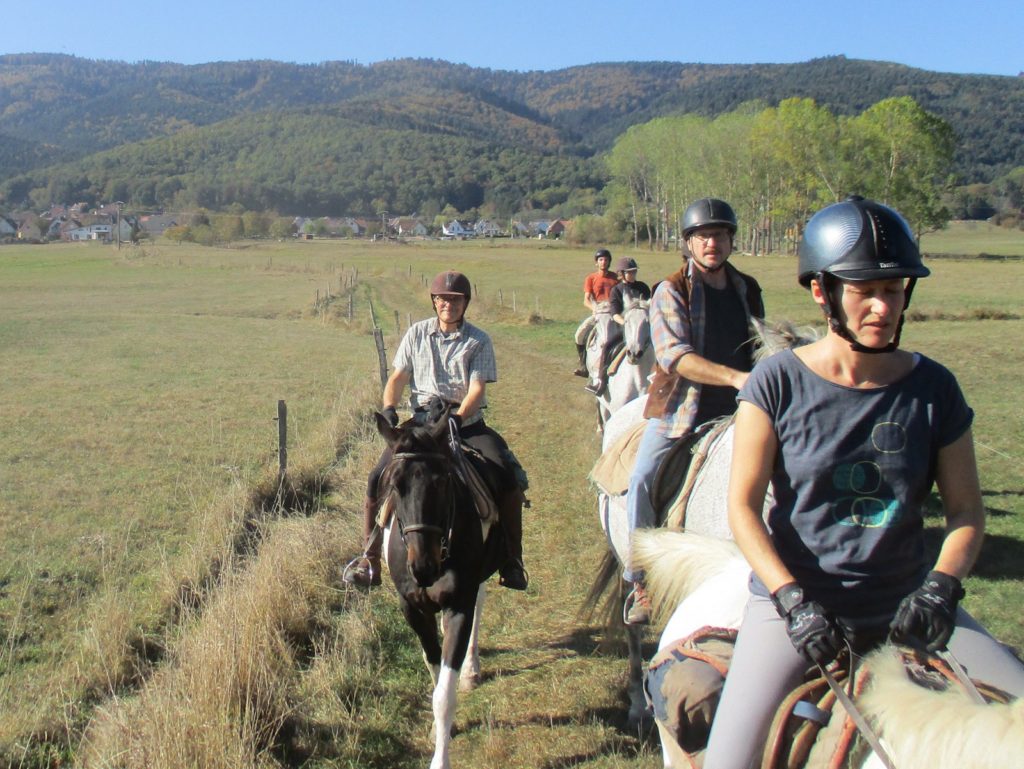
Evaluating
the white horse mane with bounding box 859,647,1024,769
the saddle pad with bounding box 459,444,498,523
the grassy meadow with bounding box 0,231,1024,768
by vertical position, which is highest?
the white horse mane with bounding box 859,647,1024,769

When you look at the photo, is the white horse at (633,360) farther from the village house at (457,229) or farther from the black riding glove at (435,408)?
the village house at (457,229)

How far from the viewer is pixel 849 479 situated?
2.32m

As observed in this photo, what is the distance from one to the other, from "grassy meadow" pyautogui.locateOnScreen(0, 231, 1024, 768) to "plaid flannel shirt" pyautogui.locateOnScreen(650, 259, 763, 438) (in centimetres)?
171

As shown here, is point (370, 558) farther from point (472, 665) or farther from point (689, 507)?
point (689, 507)

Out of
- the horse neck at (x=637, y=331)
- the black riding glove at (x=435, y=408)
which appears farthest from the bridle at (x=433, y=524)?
the horse neck at (x=637, y=331)

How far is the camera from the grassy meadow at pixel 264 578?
457cm

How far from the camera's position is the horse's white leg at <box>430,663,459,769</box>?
4293 millimetres

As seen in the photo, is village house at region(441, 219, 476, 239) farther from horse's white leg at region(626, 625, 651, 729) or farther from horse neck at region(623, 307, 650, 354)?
horse's white leg at region(626, 625, 651, 729)

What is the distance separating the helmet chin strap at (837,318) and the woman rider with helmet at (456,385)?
301cm

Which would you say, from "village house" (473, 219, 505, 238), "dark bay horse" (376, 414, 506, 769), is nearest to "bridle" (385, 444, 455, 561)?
"dark bay horse" (376, 414, 506, 769)

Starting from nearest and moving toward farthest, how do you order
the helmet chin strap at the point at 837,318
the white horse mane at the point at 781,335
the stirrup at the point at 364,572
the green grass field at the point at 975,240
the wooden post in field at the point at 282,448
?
the helmet chin strap at the point at 837,318 → the white horse mane at the point at 781,335 → the stirrup at the point at 364,572 → the wooden post in field at the point at 282,448 → the green grass field at the point at 975,240

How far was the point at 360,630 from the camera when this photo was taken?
567 centimetres

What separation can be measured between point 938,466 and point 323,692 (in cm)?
368

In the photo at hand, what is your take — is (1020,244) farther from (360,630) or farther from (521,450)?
(360,630)
